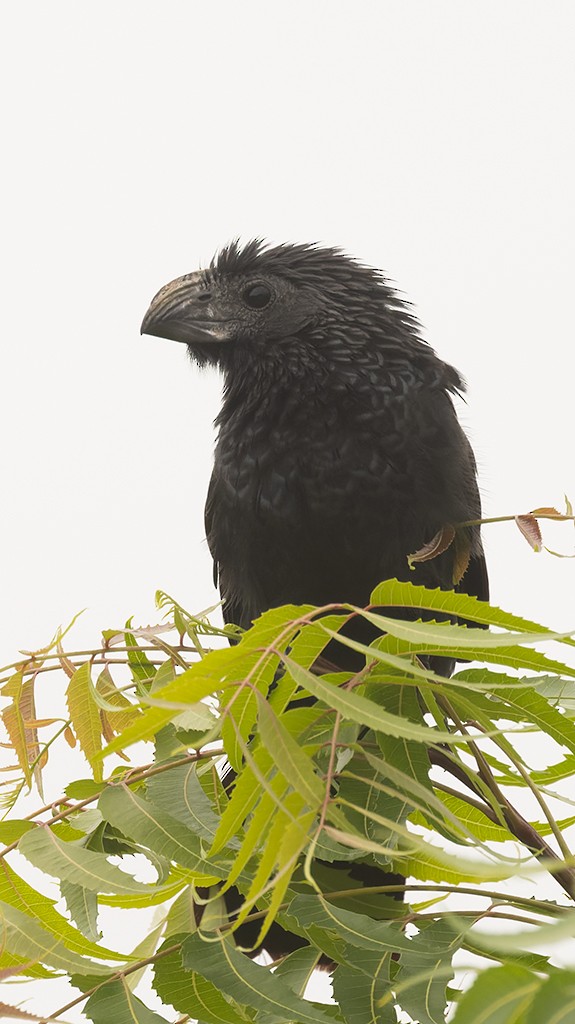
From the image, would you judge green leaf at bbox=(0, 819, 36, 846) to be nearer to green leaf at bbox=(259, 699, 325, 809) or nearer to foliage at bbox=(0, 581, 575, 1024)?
foliage at bbox=(0, 581, 575, 1024)

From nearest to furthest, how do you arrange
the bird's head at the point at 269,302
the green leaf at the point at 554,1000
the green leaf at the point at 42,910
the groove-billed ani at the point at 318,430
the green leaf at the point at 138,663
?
the green leaf at the point at 554,1000, the green leaf at the point at 42,910, the green leaf at the point at 138,663, the groove-billed ani at the point at 318,430, the bird's head at the point at 269,302

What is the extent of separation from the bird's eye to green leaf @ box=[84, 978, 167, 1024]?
153cm

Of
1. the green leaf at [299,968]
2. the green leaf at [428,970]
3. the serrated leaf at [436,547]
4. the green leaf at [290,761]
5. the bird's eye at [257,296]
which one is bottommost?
the green leaf at [299,968]

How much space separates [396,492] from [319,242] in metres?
0.73

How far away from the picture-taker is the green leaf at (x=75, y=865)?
121 cm

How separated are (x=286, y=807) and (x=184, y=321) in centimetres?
164

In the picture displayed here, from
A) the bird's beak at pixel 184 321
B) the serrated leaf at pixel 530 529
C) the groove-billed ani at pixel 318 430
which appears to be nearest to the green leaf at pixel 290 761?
the serrated leaf at pixel 530 529

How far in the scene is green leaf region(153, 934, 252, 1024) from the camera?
125 cm

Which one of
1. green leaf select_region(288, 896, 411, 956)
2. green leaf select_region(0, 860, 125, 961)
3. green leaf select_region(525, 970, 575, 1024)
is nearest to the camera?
green leaf select_region(525, 970, 575, 1024)

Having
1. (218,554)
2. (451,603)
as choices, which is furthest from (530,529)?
(218,554)

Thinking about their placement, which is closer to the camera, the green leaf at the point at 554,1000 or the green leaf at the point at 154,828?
the green leaf at the point at 554,1000

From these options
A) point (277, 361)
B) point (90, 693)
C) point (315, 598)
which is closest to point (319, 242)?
point (277, 361)

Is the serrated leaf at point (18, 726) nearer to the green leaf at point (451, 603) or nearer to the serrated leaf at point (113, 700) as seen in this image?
the serrated leaf at point (113, 700)

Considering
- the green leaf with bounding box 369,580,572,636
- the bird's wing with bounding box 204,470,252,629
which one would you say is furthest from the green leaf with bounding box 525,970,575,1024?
the bird's wing with bounding box 204,470,252,629
